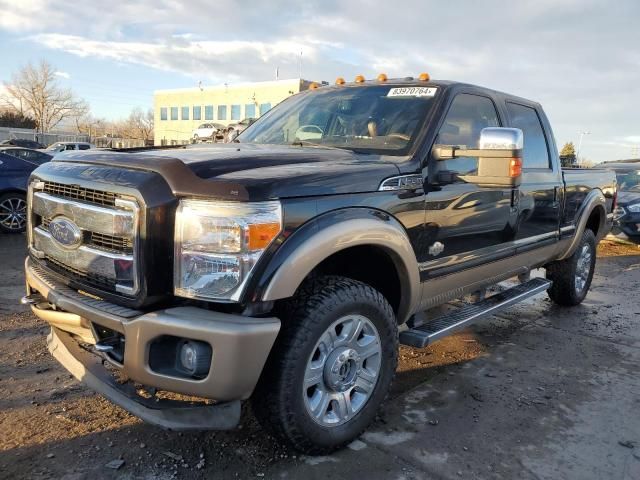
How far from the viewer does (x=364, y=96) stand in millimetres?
3863

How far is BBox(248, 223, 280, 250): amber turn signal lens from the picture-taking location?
90.3 inches

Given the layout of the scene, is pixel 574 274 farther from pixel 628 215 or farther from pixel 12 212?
pixel 12 212

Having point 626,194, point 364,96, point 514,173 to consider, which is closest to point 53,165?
point 364,96

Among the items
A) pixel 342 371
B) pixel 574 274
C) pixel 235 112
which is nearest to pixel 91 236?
pixel 342 371

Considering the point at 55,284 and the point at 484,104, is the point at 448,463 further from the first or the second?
the point at 484,104

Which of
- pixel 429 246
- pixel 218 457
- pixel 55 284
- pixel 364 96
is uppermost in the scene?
pixel 364 96

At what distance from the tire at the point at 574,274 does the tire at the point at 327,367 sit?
345 cm

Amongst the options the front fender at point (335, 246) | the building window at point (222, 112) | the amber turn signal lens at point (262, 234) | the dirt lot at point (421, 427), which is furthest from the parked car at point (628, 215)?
the building window at point (222, 112)

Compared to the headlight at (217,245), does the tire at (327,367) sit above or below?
below

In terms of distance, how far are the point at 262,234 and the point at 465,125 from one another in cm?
209

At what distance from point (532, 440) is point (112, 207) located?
2.55m

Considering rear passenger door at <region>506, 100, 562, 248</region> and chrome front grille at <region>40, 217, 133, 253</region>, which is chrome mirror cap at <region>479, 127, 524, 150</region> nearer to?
rear passenger door at <region>506, 100, 562, 248</region>

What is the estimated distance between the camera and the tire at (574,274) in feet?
18.6

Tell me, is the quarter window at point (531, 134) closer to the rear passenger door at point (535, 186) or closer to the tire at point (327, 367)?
the rear passenger door at point (535, 186)
